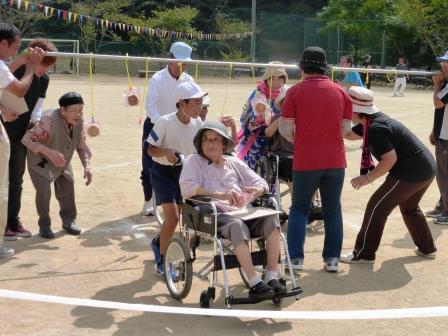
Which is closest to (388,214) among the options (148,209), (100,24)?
(148,209)

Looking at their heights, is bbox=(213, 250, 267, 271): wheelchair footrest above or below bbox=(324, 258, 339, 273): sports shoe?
above

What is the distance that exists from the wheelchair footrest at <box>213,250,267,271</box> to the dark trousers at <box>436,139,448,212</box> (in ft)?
Answer: 11.7

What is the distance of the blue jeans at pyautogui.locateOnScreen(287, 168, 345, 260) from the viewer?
598cm

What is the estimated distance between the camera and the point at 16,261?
6332 mm

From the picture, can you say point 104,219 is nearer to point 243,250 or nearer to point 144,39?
point 243,250

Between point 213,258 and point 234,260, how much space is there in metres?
0.27

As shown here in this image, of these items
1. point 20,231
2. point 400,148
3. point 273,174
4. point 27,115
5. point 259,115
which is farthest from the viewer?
point 259,115

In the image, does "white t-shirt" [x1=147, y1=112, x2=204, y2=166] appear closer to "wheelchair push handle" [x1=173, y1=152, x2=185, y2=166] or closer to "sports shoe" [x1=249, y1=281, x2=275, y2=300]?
"wheelchair push handle" [x1=173, y1=152, x2=185, y2=166]

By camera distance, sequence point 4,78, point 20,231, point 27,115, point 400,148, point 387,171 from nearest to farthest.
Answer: point 4,78, point 387,171, point 400,148, point 27,115, point 20,231

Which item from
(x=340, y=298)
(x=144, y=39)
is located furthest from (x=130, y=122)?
(x=144, y=39)

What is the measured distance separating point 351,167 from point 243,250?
Answer: 22.4 ft

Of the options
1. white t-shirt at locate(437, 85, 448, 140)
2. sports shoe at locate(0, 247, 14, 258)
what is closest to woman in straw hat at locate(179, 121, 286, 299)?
sports shoe at locate(0, 247, 14, 258)

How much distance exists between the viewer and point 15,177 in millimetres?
6996

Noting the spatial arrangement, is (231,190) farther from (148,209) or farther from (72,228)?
(148,209)
